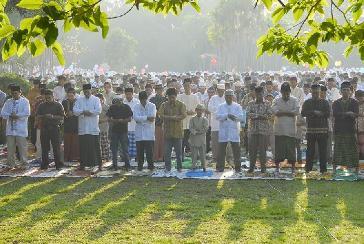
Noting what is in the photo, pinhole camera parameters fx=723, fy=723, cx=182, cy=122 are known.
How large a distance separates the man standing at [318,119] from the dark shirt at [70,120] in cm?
478

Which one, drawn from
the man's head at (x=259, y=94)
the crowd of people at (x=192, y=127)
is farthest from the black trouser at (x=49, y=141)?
the man's head at (x=259, y=94)

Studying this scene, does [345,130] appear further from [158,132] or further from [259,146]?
[158,132]

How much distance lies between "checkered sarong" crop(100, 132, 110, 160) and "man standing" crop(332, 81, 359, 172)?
4976 mm

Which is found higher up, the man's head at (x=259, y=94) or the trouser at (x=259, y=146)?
the man's head at (x=259, y=94)

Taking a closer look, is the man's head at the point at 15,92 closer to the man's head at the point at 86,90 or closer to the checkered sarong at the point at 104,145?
the man's head at the point at 86,90

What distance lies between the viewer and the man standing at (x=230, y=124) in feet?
45.6

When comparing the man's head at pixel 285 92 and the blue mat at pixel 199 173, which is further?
the blue mat at pixel 199 173

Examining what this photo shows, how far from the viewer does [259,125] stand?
13734mm

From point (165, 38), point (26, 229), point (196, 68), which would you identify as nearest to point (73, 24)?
point (26, 229)

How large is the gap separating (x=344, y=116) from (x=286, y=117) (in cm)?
107

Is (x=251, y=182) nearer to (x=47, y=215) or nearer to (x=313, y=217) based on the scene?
(x=313, y=217)

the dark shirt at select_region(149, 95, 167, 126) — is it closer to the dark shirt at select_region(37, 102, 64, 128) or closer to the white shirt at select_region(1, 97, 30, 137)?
the dark shirt at select_region(37, 102, 64, 128)

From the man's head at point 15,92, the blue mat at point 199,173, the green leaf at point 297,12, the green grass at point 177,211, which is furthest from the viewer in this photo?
the man's head at point 15,92

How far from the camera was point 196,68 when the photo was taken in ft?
302
